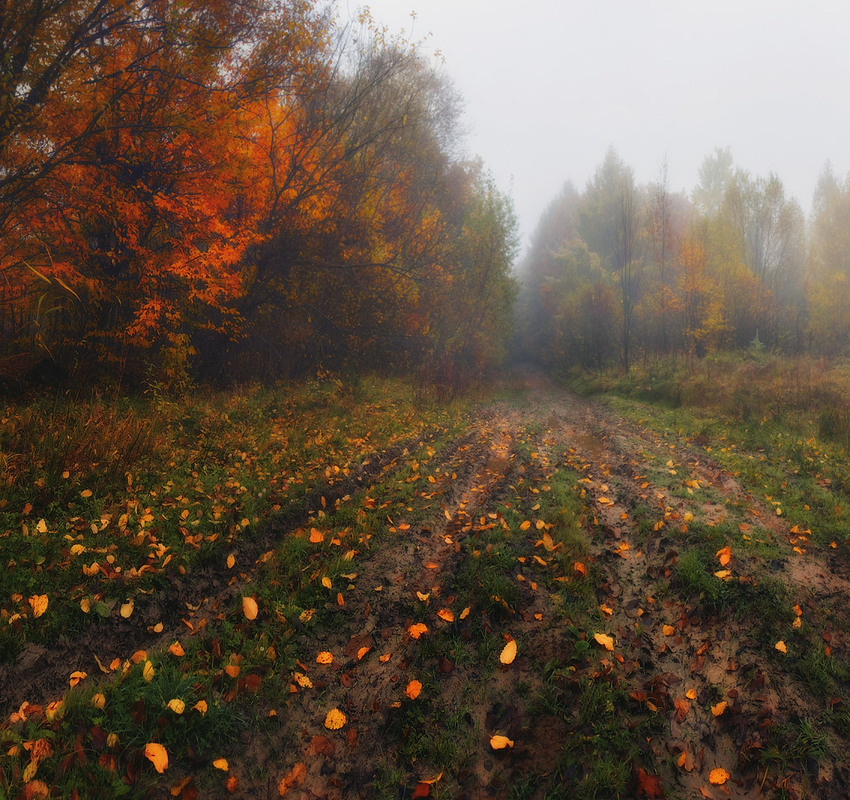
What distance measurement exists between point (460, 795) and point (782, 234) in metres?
41.4

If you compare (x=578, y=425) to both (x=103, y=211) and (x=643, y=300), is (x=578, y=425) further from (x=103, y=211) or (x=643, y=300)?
(x=643, y=300)

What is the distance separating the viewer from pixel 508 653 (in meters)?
2.94

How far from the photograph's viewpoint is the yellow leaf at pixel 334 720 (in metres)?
2.50

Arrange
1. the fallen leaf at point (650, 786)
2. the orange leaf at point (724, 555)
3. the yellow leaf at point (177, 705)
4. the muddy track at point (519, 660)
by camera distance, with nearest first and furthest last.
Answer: the fallen leaf at point (650, 786)
the muddy track at point (519, 660)
the yellow leaf at point (177, 705)
the orange leaf at point (724, 555)

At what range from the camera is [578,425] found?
41.3ft

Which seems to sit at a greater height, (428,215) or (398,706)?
(428,215)

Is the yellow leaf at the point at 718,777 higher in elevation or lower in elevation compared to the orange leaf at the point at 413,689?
lower

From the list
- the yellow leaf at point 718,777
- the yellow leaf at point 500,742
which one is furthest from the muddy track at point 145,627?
the yellow leaf at point 718,777

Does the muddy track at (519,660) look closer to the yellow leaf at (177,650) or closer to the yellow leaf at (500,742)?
the yellow leaf at (500,742)

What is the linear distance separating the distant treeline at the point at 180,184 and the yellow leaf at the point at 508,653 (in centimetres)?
498

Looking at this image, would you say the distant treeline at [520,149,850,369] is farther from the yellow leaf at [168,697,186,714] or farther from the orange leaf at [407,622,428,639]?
the yellow leaf at [168,697,186,714]

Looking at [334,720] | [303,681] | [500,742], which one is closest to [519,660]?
[500,742]

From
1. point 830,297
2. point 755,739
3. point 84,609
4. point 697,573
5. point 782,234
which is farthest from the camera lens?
point 782,234

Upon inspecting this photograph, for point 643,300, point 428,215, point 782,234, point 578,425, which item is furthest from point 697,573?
point 782,234
